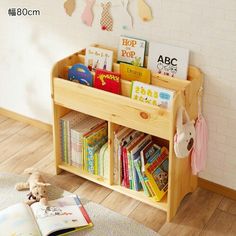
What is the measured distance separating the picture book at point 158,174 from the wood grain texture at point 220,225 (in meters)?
0.27

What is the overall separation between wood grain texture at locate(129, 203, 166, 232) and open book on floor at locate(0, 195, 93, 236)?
0.24 metres

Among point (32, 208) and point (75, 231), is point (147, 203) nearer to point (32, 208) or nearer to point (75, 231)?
point (75, 231)

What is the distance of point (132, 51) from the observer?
8.22 feet

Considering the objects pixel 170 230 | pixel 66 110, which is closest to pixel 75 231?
pixel 170 230

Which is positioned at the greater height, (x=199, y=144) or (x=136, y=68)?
(x=136, y=68)

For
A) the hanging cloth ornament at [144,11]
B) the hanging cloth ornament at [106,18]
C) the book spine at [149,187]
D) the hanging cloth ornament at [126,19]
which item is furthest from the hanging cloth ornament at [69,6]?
the book spine at [149,187]

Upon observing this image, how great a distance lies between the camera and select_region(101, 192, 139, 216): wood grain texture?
2475 millimetres

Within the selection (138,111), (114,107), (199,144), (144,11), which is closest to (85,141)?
(114,107)

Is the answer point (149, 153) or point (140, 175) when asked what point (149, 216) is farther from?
point (149, 153)

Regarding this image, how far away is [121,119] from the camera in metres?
2.36

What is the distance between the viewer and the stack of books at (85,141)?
259cm

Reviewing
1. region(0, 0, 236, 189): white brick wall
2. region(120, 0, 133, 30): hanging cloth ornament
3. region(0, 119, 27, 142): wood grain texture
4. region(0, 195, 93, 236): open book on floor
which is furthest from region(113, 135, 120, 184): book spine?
region(0, 119, 27, 142): wood grain texture

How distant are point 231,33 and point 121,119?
2.07 ft

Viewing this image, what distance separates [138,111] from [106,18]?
22.8 inches
